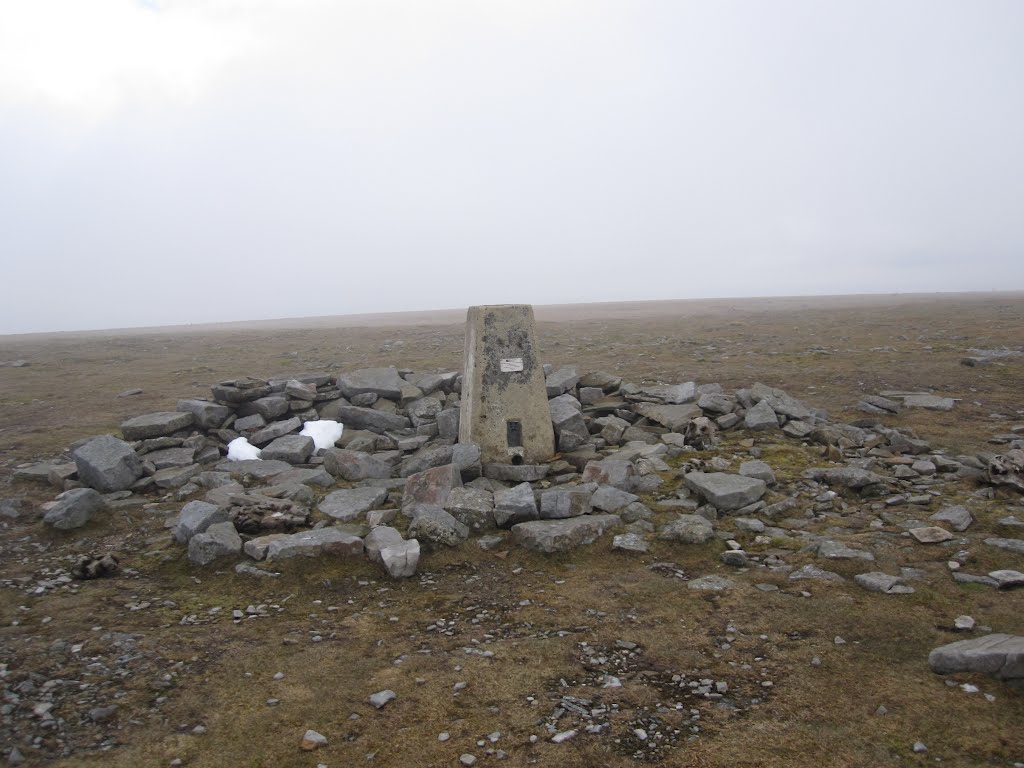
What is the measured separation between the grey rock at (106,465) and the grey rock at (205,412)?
1.66 metres

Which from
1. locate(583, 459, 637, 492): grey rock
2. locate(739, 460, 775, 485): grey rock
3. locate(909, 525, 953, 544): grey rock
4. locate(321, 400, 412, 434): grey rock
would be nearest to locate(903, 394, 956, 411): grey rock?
locate(739, 460, 775, 485): grey rock

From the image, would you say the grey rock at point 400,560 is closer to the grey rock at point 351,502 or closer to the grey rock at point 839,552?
the grey rock at point 351,502

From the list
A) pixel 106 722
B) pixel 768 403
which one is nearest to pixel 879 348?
pixel 768 403

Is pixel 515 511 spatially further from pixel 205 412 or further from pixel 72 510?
pixel 205 412

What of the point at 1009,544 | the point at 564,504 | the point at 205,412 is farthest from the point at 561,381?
the point at 1009,544

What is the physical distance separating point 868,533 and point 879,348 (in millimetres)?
17086

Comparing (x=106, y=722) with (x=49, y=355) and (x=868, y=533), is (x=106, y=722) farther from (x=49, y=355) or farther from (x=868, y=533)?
(x=49, y=355)

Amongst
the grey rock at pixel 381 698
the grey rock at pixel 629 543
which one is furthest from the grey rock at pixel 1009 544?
the grey rock at pixel 381 698

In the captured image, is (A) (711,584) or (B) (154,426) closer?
(A) (711,584)

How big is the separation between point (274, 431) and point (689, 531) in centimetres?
716

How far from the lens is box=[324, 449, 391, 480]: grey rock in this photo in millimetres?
9172

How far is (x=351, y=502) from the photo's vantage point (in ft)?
26.4

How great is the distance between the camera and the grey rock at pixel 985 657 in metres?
4.00

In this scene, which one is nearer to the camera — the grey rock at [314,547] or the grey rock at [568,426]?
the grey rock at [314,547]
